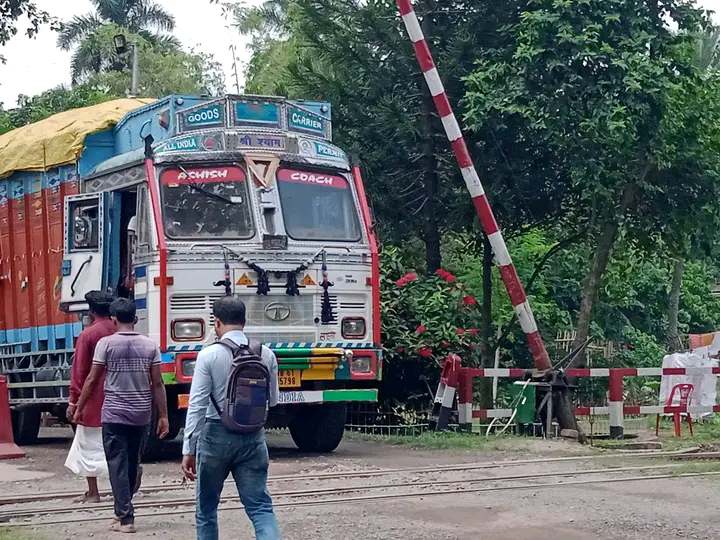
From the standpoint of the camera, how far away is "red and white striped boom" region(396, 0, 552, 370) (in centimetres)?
1459

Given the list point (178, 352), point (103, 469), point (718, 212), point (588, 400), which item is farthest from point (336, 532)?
point (588, 400)

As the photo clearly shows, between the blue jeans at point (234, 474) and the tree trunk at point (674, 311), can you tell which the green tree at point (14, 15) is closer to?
A: the blue jeans at point (234, 474)

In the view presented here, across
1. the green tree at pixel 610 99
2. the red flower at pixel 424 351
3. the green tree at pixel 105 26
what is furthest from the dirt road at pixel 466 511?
the green tree at pixel 105 26

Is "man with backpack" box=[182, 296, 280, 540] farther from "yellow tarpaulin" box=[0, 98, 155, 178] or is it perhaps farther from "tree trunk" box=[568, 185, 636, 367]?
"tree trunk" box=[568, 185, 636, 367]

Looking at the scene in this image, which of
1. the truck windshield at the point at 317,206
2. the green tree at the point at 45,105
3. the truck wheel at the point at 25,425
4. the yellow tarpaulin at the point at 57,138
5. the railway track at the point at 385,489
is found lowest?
the railway track at the point at 385,489

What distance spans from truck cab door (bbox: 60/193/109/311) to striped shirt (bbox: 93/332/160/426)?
426 cm

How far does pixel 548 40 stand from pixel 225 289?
6.08 metres

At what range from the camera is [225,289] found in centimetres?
1215

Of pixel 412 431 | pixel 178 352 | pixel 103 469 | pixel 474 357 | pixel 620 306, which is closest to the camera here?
pixel 103 469

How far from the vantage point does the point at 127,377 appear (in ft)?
28.0

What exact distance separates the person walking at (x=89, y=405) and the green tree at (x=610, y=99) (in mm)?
7610

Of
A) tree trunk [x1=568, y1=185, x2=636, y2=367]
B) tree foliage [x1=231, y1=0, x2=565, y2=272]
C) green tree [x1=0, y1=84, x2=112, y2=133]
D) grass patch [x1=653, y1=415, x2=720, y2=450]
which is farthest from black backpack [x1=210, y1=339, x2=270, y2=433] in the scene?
green tree [x1=0, y1=84, x2=112, y2=133]

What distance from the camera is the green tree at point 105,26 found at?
160ft

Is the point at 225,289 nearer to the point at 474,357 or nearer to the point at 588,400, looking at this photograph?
the point at 474,357
